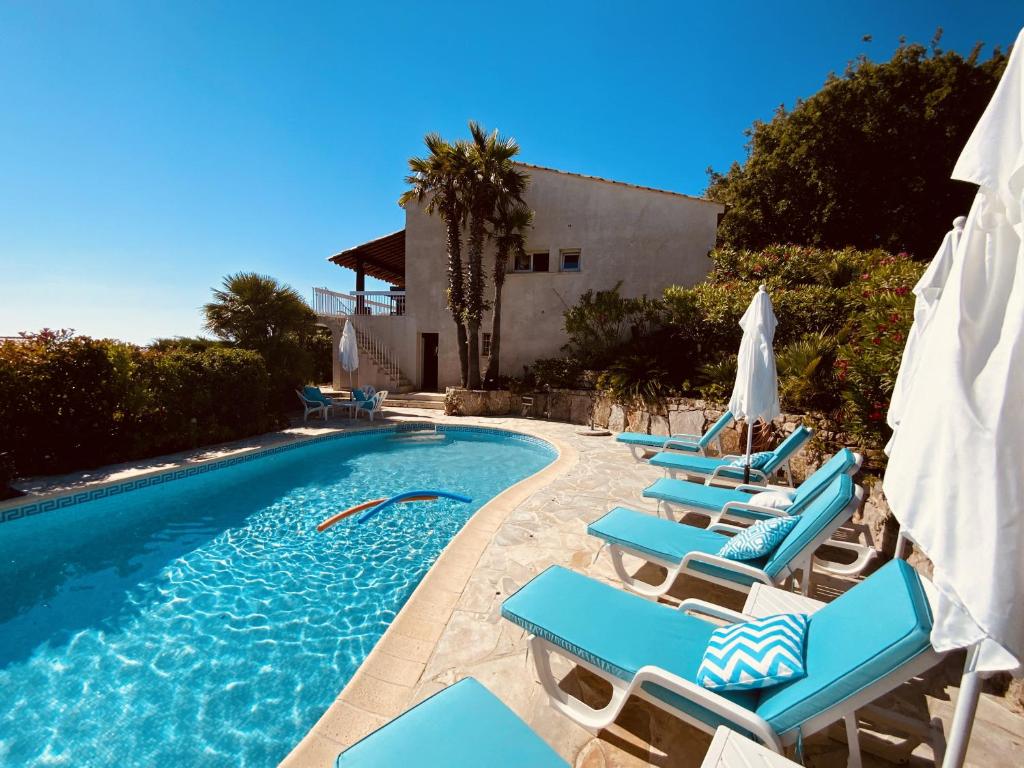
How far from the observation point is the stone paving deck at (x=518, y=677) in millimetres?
2145

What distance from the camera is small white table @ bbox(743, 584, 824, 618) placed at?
8.13 ft

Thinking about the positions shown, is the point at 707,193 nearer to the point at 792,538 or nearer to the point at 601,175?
the point at 601,175

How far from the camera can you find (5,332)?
739cm

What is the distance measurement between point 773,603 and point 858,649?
0.95m

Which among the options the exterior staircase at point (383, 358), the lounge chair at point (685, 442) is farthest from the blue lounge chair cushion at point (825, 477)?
the exterior staircase at point (383, 358)

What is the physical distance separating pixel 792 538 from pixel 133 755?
4.59 meters

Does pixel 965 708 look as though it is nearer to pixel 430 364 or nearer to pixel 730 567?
pixel 730 567

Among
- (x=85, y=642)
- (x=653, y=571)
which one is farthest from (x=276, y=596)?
(x=653, y=571)

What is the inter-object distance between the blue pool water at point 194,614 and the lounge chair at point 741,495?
9.66ft

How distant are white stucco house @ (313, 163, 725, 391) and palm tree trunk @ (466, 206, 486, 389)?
2285 millimetres

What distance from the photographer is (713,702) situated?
5.63 feet

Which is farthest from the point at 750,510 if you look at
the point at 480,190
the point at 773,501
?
the point at 480,190

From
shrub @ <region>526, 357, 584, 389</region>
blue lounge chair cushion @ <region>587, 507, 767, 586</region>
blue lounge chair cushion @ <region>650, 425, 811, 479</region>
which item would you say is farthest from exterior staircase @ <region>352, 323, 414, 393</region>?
blue lounge chair cushion @ <region>587, 507, 767, 586</region>

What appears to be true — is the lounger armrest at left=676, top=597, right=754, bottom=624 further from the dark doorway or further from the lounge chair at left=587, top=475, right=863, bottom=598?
the dark doorway
